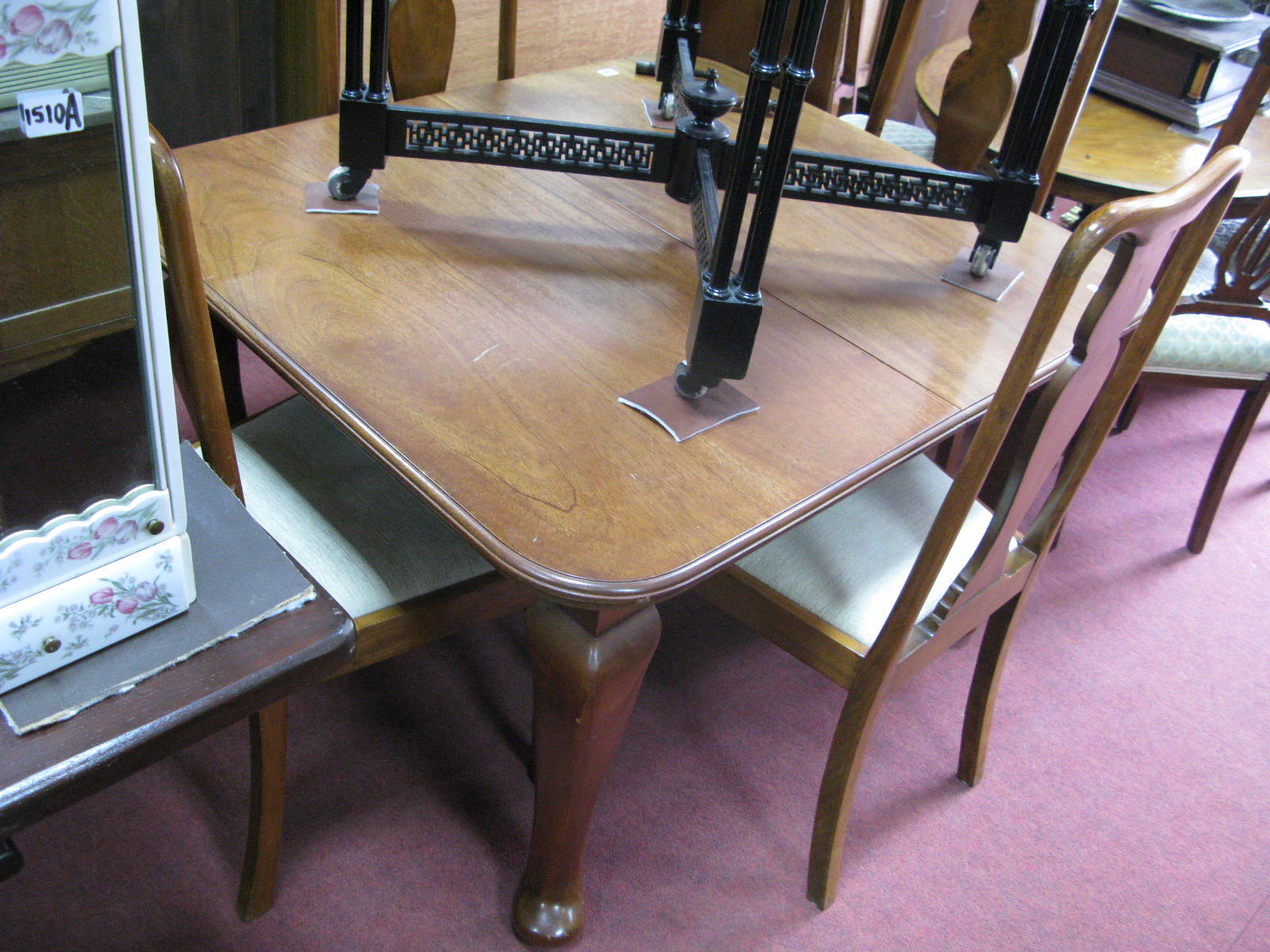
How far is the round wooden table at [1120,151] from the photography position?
182 centimetres

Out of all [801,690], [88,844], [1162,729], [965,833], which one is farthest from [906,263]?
[88,844]

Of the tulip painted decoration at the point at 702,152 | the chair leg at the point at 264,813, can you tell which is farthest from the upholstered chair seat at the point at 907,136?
the chair leg at the point at 264,813

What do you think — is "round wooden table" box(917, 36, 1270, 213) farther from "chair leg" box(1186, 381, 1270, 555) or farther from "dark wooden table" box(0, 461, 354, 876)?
"dark wooden table" box(0, 461, 354, 876)

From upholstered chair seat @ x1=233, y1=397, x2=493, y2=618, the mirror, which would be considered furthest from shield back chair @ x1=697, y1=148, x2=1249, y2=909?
the mirror

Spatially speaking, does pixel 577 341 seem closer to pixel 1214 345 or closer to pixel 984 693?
pixel 984 693

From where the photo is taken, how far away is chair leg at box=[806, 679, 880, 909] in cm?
124

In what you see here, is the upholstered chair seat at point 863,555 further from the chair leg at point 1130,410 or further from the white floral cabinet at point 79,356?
the chair leg at point 1130,410

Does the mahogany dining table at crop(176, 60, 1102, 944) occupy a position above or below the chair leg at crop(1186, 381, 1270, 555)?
above

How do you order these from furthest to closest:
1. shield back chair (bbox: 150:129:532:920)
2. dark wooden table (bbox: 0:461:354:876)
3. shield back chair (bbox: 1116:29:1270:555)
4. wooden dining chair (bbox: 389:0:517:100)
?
shield back chair (bbox: 1116:29:1270:555) → wooden dining chair (bbox: 389:0:517:100) → shield back chair (bbox: 150:129:532:920) → dark wooden table (bbox: 0:461:354:876)

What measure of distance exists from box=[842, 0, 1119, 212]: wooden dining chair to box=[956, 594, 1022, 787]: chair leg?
0.66m

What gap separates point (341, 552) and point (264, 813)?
34cm

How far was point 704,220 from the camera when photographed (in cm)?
111

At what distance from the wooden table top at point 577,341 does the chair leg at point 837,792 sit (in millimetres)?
363

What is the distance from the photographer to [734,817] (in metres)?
1.47
